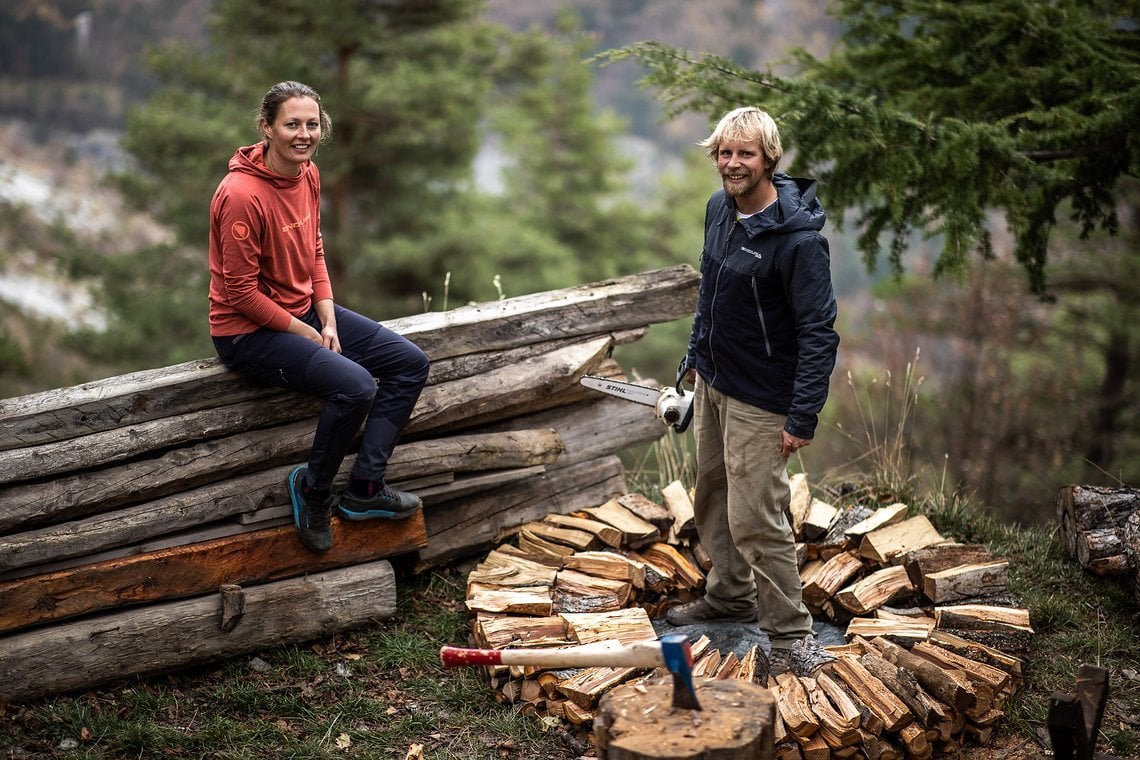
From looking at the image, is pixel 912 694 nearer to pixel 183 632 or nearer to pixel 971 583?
pixel 971 583

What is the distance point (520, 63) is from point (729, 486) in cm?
1515

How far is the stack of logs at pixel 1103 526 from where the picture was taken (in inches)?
200

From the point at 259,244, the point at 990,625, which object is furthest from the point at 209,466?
the point at 990,625

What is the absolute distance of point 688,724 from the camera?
3041 mm

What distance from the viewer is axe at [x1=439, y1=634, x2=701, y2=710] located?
119 inches

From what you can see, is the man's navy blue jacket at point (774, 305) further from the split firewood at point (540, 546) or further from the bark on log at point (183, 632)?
the bark on log at point (183, 632)

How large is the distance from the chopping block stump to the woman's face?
8.47 feet

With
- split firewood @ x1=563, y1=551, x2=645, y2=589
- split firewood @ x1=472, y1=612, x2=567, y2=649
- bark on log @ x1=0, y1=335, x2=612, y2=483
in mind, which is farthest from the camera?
split firewood @ x1=563, y1=551, x2=645, y2=589

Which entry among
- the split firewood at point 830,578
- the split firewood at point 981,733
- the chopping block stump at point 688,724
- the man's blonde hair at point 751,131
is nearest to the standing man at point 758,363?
the man's blonde hair at point 751,131

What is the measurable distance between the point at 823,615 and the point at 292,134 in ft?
11.8

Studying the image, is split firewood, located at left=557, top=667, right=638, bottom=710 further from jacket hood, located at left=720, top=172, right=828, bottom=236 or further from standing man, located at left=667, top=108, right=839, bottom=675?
jacket hood, located at left=720, top=172, right=828, bottom=236

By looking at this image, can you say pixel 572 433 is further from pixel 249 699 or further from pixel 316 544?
pixel 249 699

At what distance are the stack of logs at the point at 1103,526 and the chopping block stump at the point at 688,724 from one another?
290 cm

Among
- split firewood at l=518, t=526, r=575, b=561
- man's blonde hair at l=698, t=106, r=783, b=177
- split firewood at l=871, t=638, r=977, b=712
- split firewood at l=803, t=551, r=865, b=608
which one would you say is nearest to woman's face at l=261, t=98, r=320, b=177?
man's blonde hair at l=698, t=106, r=783, b=177
